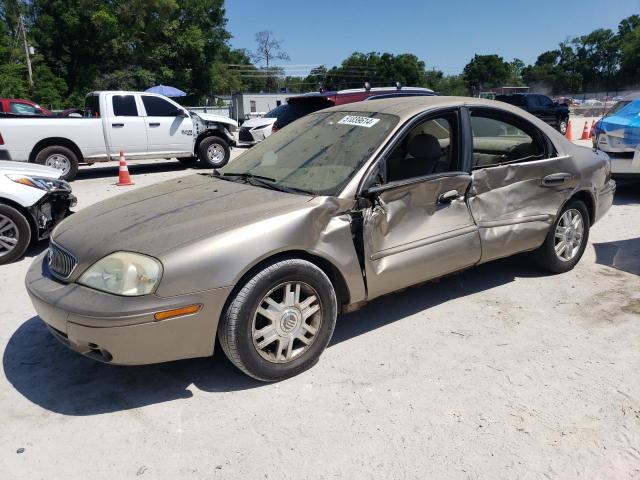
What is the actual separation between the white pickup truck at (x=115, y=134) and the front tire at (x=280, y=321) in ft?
28.8

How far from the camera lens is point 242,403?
2.82 metres

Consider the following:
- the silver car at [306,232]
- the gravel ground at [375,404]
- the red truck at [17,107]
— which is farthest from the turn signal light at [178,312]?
the red truck at [17,107]

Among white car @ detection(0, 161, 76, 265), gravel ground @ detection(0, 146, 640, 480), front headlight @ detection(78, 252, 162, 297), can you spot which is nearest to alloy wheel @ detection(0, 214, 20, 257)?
white car @ detection(0, 161, 76, 265)

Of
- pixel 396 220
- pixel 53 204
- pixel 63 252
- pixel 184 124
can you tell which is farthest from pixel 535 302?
pixel 184 124

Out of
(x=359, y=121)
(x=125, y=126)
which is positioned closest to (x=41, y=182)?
(x=359, y=121)

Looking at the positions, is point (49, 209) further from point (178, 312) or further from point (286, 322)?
point (286, 322)

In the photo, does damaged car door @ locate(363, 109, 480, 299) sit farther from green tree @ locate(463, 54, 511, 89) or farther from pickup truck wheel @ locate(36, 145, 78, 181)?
green tree @ locate(463, 54, 511, 89)

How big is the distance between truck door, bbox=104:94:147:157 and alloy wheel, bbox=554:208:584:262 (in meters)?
9.17

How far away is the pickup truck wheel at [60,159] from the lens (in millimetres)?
10055

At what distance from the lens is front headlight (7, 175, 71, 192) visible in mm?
5297

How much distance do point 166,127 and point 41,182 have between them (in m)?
6.34

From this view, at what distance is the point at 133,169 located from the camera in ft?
42.1

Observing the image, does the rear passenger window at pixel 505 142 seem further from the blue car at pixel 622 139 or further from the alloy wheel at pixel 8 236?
the alloy wheel at pixel 8 236

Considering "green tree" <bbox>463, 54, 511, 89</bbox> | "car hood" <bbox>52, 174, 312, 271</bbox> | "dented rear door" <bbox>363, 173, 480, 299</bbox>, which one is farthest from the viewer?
"green tree" <bbox>463, 54, 511, 89</bbox>
